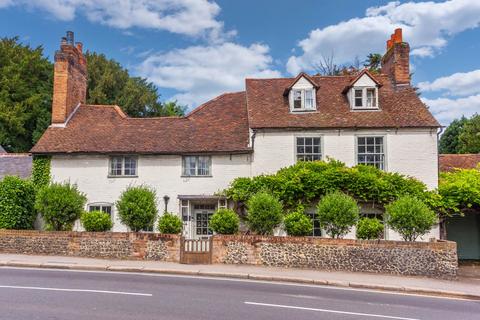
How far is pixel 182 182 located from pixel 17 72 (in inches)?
1133

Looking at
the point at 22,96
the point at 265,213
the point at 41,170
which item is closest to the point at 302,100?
the point at 265,213

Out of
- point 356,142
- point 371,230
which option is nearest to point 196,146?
point 356,142

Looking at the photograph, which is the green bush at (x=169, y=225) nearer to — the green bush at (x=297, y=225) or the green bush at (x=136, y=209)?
the green bush at (x=136, y=209)

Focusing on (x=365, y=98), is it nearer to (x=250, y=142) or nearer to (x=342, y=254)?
(x=250, y=142)

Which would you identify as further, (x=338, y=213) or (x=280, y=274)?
(x=338, y=213)

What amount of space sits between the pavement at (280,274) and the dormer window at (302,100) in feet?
31.3

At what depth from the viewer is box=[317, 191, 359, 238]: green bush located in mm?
14984

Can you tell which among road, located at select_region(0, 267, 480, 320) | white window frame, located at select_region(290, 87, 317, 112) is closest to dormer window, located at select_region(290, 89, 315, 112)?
white window frame, located at select_region(290, 87, 317, 112)

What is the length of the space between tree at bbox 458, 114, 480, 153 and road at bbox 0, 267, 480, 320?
110ft

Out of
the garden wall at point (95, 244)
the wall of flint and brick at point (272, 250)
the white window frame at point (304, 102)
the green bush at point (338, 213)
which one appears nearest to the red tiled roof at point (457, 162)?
the white window frame at point (304, 102)

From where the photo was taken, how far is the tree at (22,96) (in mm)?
36312

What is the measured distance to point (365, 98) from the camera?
20.1m

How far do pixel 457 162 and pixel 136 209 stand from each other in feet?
63.2

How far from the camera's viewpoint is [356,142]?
63.4 ft
